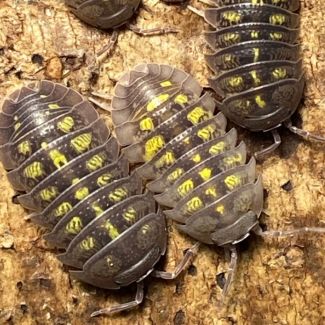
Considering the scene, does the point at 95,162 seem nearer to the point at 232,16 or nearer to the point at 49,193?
the point at 49,193

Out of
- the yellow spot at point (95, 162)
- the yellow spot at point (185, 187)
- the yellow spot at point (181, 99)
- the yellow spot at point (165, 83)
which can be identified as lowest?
the yellow spot at point (185, 187)

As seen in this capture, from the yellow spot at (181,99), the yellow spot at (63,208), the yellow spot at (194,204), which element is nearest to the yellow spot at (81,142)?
the yellow spot at (63,208)

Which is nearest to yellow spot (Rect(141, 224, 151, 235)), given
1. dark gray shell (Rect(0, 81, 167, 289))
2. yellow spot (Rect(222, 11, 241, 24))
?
dark gray shell (Rect(0, 81, 167, 289))

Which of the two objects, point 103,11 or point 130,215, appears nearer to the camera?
point 130,215

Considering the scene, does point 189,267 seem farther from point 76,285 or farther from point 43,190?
point 43,190

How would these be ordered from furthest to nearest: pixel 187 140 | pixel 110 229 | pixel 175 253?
1. pixel 175 253
2. pixel 187 140
3. pixel 110 229

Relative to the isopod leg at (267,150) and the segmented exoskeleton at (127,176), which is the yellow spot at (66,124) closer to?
the segmented exoskeleton at (127,176)

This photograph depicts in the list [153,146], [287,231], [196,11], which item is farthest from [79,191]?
[196,11]
